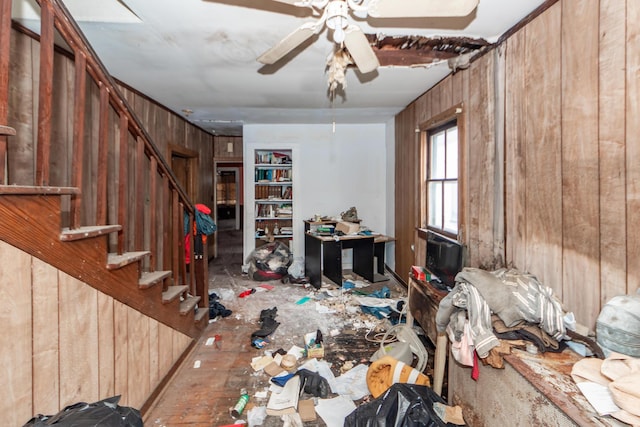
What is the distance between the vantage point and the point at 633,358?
3.52ft

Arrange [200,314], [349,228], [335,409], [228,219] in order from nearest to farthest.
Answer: [335,409] → [200,314] → [349,228] → [228,219]

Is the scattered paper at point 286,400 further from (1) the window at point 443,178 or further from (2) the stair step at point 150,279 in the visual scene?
(1) the window at point 443,178

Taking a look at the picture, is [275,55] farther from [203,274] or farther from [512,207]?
[203,274]

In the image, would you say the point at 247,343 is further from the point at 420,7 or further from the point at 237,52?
the point at 420,7

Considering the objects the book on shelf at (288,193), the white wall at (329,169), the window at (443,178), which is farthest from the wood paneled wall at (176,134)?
the window at (443,178)

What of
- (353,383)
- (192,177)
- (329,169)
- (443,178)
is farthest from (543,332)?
(192,177)

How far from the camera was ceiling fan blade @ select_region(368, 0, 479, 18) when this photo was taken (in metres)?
1.26

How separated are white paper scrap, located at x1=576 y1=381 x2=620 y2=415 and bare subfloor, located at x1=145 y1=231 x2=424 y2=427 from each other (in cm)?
128

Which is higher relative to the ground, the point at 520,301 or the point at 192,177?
the point at 192,177

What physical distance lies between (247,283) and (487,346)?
11.5ft

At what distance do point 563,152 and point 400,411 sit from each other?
1.57 metres

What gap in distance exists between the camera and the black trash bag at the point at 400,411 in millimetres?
1409

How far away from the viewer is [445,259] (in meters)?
2.42

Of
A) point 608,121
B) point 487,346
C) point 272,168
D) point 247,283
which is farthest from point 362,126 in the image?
point 487,346
